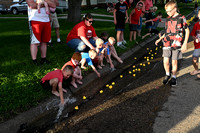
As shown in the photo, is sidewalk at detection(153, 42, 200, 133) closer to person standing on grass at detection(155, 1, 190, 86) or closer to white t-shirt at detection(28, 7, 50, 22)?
person standing on grass at detection(155, 1, 190, 86)

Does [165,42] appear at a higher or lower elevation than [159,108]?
higher

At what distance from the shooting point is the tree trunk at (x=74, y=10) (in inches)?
533

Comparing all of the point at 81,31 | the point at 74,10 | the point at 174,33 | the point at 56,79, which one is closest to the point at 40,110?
the point at 56,79

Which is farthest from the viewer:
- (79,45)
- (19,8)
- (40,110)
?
(19,8)

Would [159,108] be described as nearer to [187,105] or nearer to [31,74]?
[187,105]

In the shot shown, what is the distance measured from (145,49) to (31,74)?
5.16m

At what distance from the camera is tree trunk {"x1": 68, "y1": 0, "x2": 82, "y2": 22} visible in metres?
13.5

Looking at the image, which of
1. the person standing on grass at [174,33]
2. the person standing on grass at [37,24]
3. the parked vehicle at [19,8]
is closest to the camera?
the person standing on grass at [174,33]

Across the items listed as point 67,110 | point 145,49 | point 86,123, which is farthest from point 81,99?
point 145,49

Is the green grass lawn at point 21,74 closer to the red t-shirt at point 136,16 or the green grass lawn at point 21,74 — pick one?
the green grass lawn at point 21,74

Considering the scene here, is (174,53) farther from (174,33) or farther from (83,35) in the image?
(83,35)

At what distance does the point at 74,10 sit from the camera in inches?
536

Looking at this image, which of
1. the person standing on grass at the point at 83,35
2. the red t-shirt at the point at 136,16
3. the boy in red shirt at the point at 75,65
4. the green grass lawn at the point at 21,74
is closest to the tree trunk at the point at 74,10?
the red t-shirt at the point at 136,16

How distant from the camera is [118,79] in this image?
5207 mm
